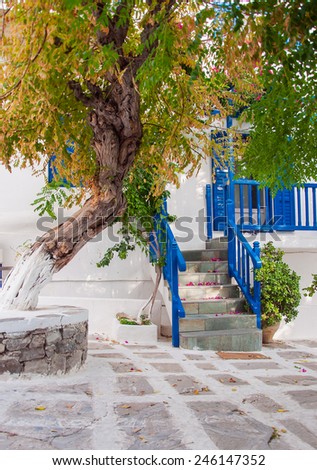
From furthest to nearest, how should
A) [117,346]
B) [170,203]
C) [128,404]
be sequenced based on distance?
1. [170,203]
2. [117,346]
3. [128,404]

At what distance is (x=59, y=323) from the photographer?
441 cm

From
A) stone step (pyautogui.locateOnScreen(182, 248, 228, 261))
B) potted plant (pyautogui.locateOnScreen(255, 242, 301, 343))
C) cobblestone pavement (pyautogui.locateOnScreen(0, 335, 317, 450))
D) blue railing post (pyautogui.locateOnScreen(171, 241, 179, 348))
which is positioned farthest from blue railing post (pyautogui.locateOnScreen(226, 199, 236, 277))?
cobblestone pavement (pyautogui.locateOnScreen(0, 335, 317, 450))

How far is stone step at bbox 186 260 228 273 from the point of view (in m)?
7.54

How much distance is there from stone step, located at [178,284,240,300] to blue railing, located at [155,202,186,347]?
0.40 m

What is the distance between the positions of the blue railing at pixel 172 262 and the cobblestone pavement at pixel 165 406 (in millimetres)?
768

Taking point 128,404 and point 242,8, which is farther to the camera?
point 128,404

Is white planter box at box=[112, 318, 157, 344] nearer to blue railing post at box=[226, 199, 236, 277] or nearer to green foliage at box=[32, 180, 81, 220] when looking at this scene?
blue railing post at box=[226, 199, 236, 277]

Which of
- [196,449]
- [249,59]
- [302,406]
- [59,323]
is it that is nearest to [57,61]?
[249,59]

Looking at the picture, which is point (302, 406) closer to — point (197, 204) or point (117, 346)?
point (117, 346)

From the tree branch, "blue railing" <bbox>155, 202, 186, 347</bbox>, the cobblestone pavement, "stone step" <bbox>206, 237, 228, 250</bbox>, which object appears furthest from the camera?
"stone step" <bbox>206, 237, 228, 250</bbox>

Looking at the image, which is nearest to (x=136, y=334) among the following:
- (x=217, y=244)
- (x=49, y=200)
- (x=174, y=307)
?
(x=174, y=307)

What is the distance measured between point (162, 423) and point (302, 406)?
1.34 metres

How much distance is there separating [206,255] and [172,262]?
1.47 m

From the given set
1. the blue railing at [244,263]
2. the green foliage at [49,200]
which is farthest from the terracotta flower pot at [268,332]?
the green foliage at [49,200]
